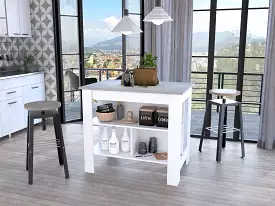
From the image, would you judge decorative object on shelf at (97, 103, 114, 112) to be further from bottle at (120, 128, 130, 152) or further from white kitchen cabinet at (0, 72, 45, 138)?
white kitchen cabinet at (0, 72, 45, 138)

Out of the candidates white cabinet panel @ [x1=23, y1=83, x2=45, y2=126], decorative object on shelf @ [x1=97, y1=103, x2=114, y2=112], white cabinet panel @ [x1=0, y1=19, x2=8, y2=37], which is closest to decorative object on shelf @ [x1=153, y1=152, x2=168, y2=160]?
decorative object on shelf @ [x1=97, y1=103, x2=114, y2=112]

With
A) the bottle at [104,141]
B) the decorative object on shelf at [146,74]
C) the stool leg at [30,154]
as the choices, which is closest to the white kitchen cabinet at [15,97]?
the stool leg at [30,154]

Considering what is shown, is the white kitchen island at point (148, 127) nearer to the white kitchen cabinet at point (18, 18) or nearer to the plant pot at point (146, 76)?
the plant pot at point (146, 76)

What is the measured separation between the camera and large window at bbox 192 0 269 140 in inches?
166

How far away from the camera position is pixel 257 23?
420 centimetres

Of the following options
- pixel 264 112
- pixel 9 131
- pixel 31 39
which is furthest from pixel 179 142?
pixel 31 39

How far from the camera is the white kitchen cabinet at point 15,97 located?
4395 mm

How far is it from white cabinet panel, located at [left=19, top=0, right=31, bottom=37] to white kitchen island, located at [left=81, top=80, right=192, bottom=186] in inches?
94.6

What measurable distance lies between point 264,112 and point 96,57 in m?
3.03

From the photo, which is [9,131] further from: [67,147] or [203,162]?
[203,162]

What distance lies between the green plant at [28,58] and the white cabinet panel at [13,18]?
43 cm

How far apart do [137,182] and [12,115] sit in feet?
8.04

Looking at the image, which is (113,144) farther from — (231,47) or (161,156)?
(231,47)

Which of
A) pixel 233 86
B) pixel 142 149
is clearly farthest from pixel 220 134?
pixel 233 86
